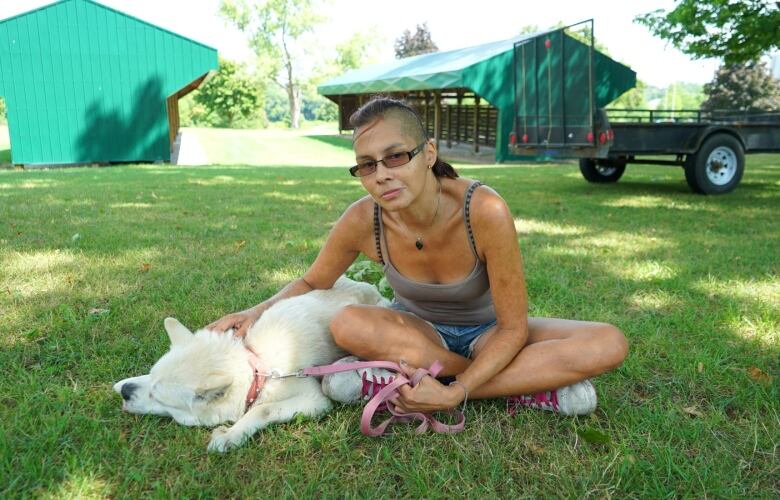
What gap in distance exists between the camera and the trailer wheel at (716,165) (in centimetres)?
977

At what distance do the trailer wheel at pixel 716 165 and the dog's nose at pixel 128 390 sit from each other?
9562 millimetres

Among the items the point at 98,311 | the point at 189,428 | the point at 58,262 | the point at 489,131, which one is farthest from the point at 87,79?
the point at 189,428

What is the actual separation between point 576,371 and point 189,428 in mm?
1619

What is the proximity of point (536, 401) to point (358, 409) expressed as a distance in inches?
30.5

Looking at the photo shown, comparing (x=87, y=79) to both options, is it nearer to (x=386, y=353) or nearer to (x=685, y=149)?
(x=685, y=149)

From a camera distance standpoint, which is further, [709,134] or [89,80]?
[89,80]

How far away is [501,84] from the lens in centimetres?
1947

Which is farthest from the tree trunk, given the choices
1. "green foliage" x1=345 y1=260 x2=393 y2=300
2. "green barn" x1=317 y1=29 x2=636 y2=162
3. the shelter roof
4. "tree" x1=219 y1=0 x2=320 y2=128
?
"green foliage" x1=345 y1=260 x2=393 y2=300

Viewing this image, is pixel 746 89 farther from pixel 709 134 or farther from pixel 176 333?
pixel 176 333

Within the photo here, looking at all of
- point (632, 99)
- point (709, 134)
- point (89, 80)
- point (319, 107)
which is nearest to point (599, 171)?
point (709, 134)

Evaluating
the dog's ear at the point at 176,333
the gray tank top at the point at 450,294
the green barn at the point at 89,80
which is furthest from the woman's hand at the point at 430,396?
the green barn at the point at 89,80

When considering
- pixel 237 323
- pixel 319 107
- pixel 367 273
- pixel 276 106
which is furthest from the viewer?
pixel 319 107

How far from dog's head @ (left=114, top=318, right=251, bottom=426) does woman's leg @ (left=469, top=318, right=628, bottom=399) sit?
1.00 meters

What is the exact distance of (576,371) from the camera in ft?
8.39
